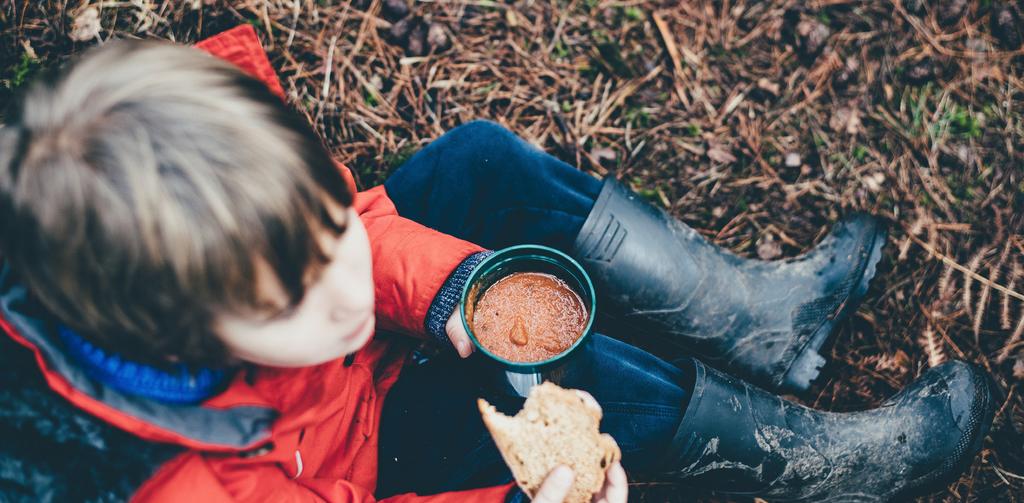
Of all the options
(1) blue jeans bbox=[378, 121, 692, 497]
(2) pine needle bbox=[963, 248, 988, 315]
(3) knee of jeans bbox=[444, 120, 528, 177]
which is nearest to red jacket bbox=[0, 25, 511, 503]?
(1) blue jeans bbox=[378, 121, 692, 497]

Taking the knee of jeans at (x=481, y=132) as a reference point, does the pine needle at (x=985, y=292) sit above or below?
below

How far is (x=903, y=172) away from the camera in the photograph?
2.52 metres

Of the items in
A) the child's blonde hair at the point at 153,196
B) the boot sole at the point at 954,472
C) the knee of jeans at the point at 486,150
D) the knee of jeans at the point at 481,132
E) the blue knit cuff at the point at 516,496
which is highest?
the child's blonde hair at the point at 153,196

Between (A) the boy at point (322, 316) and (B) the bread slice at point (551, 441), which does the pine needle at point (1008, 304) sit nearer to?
(A) the boy at point (322, 316)

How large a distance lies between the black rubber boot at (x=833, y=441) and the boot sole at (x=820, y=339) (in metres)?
0.17

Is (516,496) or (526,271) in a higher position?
(526,271)

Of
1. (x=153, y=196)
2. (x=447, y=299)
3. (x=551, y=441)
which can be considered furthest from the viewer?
(x=447, y=299)

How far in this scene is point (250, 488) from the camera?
136 centimetres

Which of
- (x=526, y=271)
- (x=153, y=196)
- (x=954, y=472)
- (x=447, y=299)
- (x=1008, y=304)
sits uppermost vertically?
(x=153, y=196)

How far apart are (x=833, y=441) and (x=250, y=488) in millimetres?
1775

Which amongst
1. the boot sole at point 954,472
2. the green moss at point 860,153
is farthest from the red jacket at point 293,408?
the green moss at point 860,153

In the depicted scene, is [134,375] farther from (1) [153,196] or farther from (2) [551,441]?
(2) [551,441]

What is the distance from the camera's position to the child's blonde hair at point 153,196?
946mm

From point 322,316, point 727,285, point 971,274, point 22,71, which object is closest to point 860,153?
point 971,274
